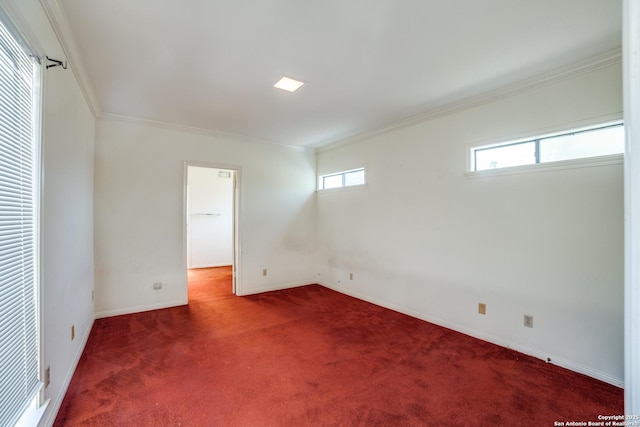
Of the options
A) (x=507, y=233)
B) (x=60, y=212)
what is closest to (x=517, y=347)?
(x=507, y=233)

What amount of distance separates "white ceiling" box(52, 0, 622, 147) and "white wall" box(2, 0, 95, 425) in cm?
31

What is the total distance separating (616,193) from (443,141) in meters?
1.56

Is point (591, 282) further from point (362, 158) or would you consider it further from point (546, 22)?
point (362, 158)

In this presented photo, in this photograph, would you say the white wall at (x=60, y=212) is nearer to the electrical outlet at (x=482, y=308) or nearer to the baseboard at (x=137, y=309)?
the baseboard at (x=137, y=309)

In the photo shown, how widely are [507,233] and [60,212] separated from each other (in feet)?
12.3

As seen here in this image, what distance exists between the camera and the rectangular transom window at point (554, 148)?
2.23 m

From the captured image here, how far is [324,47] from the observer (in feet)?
6.91

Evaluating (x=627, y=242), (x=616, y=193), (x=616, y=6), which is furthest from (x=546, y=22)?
(x=627, y=242)

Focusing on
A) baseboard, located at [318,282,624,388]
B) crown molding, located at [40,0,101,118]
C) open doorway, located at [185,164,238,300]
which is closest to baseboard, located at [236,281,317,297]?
baseboard, located at [318,282,624,388]

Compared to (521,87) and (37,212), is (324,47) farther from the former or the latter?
(37,212)

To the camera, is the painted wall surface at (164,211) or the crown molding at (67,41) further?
the painted wall surface at (164,211)

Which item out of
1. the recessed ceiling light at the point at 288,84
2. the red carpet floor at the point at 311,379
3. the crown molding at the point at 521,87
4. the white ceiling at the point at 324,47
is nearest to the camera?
the white ceiling at the point at 324,47

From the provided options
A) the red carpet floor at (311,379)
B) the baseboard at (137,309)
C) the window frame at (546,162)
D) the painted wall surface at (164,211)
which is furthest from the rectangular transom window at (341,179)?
the baseboard at (137,309)

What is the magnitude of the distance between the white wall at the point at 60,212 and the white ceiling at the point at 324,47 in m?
0.31
